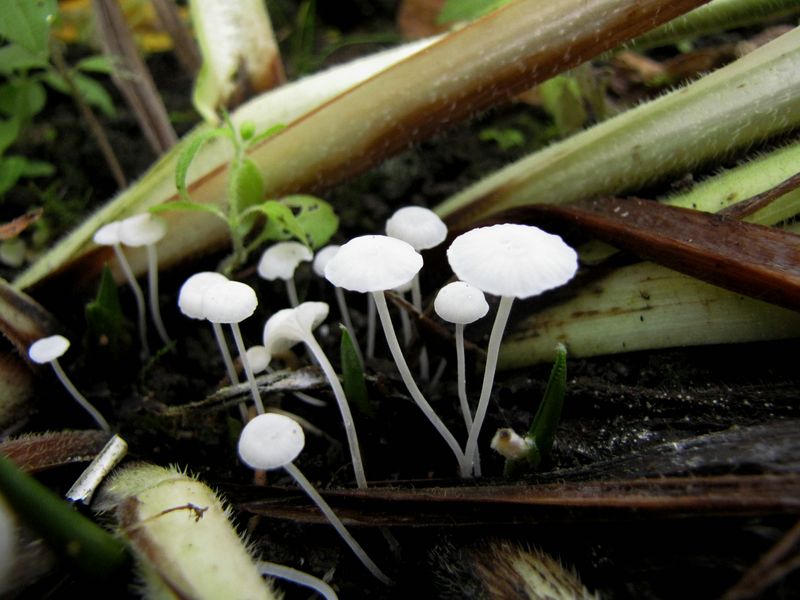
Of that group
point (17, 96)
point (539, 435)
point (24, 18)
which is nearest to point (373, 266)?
point (539, 435)

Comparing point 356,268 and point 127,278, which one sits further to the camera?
point 127,278

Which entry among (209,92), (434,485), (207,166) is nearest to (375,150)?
(207,166)

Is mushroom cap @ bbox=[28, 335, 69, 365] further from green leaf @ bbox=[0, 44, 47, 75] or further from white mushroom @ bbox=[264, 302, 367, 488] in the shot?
green leaf @ bbox=[0, 44, 47, 75]

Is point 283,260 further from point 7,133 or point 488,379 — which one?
point 7,133

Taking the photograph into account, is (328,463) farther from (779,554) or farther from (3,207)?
(3,207)

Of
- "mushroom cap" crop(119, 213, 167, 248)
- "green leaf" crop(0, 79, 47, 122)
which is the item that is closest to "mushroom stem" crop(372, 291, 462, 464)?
"mushroom cap" crop(119, 213, 167, 248)

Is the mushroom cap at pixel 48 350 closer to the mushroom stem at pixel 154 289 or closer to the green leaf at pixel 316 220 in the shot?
the mushroom stem at pixel 154 289
